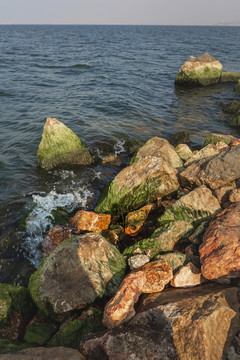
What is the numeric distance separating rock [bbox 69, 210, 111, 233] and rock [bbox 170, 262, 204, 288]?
8.85 feet

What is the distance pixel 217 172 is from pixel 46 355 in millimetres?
4995

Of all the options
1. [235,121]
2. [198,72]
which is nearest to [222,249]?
[235,121]

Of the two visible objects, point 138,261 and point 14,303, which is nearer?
point 14,303

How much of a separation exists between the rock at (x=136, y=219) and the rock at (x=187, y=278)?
7.44ft

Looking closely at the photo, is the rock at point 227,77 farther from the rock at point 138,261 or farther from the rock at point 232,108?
the rock at point 138,261

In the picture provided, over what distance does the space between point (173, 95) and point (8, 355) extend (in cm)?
1959

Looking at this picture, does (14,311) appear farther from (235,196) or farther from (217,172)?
(217,172)

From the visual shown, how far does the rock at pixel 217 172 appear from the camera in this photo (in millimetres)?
5934

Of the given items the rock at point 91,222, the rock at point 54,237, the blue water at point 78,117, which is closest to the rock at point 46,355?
the blue water at point 78,117

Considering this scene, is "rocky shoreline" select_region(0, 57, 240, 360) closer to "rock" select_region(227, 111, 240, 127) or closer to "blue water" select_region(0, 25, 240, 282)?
"blue water" select_region(0, 25, 240, 282)

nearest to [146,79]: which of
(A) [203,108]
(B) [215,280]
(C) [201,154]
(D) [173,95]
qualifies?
(D) [173,95]

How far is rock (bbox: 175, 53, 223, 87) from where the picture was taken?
21.5 m

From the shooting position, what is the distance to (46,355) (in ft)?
9.46

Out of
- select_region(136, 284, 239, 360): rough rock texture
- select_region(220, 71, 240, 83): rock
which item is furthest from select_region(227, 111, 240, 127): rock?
select_region(136, 284, 239, 360): rough rock texture
